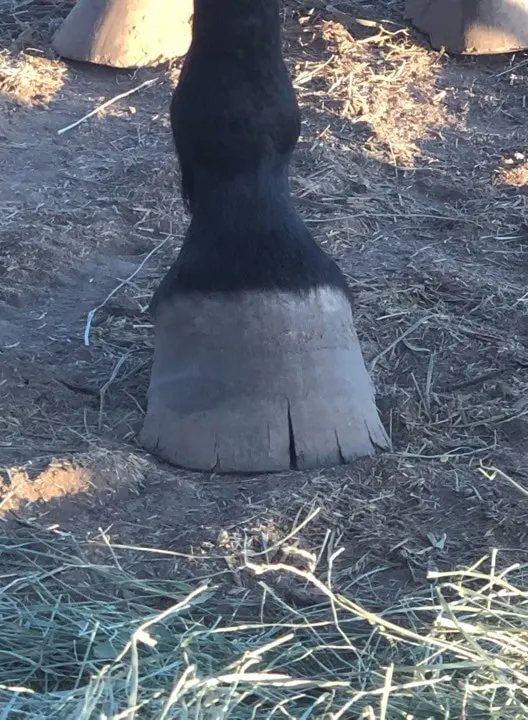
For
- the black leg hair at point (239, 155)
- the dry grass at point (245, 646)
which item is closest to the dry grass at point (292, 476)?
the dry grass at point (245, 646)

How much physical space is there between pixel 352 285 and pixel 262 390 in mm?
897

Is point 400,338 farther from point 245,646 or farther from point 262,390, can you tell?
point 245,646

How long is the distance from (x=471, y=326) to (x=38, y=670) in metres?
1.45

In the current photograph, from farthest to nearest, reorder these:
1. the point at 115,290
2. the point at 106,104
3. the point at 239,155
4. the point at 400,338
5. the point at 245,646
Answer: the point at 106,104 < the point at 115,290 < the point at 400,338 < the point at 239,155 < the point at 245,646

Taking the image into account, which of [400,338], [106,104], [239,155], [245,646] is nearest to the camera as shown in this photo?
[245,646]

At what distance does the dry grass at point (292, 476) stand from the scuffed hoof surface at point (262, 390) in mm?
57

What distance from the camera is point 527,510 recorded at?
1.98 metres

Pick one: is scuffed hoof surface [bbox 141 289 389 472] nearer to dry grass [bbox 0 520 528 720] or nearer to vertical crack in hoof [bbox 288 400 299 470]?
vertical crack in hoof [bbox 288 400 299 470]

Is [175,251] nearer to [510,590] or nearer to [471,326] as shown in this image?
[471,326]

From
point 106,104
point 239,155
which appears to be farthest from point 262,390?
point 106,104

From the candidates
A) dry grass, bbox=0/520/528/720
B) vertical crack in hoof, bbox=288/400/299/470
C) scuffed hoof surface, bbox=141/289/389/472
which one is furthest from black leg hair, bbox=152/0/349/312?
dry grass, bbox=0/520/528/720

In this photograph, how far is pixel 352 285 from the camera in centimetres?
288

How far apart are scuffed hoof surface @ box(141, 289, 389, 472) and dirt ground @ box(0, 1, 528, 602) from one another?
0.17ft

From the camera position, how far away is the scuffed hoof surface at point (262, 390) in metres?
2.05
